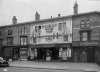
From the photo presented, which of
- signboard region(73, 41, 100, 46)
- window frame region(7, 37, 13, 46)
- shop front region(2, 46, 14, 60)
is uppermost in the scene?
window frame region(7, 37, 13, 46)

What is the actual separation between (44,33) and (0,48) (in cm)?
1507

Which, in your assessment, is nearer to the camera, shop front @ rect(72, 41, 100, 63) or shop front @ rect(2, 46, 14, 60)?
shop front @ rect(72, 41, 100, 63)

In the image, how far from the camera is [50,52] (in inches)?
1544

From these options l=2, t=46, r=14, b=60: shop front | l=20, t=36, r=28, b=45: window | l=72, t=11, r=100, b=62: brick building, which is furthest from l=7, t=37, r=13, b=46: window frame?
l=72, t=11, r=100, b=62: brick building

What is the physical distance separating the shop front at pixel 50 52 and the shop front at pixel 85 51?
62.9 inches

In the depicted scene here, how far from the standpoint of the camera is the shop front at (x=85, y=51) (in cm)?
3256

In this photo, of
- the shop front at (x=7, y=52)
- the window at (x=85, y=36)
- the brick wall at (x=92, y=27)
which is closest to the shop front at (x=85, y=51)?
the window at (x=85, y=36)

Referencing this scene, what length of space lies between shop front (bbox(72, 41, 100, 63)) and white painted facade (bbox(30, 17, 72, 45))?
2.40m

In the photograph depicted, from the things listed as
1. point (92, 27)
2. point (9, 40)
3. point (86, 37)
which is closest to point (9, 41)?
point (9, 40)

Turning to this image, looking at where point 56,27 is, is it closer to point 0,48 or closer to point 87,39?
point 87,39

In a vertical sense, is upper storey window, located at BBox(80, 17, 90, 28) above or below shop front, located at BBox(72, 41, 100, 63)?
above

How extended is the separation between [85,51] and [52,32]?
8958mm

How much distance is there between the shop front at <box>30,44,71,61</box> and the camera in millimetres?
36344

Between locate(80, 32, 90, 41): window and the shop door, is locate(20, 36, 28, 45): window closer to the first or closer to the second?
locate(80, 32, 90, 41): window
